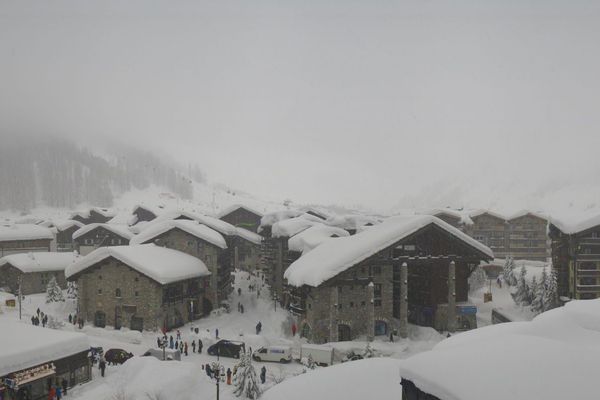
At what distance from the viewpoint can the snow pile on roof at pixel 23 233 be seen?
2842 inches

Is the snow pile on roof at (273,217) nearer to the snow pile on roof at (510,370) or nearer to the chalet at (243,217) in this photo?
the chalet at (243,217)

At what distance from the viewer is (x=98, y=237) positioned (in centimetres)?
7119

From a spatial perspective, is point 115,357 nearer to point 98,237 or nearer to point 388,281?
point 388,281

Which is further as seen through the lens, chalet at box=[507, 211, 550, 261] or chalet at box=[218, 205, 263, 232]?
chalet at box=[507, 211, 550, 261]

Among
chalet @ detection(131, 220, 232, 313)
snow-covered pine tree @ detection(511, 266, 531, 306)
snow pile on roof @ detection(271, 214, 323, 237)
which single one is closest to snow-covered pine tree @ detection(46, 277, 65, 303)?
chalet @ detection(131, 220, 232, 313)

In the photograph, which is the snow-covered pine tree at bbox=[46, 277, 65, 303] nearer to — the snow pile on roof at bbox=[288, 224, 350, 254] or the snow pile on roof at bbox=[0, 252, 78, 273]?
the snow pile on roof at bbox=[0, 252, 78, 273]

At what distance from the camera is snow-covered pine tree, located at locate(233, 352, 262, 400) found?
25.6 meters

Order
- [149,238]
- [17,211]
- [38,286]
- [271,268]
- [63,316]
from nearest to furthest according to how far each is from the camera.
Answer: [63,316] → [149,238] → [271,268] → [38,286] → [17,211]

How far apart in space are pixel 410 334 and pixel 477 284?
2496 cm

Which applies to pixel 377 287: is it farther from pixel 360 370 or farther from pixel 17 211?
pixel 17 211

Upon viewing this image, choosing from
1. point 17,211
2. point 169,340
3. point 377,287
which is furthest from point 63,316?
point 17,211

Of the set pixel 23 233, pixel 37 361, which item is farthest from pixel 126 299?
pixel 23 233

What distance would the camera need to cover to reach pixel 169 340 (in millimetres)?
38594

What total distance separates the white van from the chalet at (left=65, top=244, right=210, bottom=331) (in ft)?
40.0
